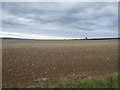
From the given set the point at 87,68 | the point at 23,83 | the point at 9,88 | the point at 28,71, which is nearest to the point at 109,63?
the point at 87,68

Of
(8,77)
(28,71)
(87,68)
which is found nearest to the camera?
(8,77)

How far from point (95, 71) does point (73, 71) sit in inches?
36.7

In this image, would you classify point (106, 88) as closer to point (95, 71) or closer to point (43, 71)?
point (95, 71)

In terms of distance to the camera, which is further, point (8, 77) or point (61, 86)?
point (8, 77)

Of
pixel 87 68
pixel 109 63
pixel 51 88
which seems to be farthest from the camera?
pixel 109 63

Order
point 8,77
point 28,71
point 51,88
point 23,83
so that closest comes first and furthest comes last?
point 51,88 → point 23,83 → point 8,77 → point 28,71

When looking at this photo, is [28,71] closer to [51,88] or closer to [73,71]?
[73,71]

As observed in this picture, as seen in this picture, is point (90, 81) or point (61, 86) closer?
point (61, 86)

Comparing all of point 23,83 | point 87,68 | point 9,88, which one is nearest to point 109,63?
point 87,68

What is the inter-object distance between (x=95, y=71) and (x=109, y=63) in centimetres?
179

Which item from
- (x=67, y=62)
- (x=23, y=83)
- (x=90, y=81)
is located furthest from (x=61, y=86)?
(x=67, y=62)

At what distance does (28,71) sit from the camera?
24.1ft

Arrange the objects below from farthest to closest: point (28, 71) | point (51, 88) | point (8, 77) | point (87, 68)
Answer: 1. point (87, 68)
2. point (28, 71)
3. point (8, 77)
4. point (51, 88)

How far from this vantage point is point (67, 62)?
9.11m
